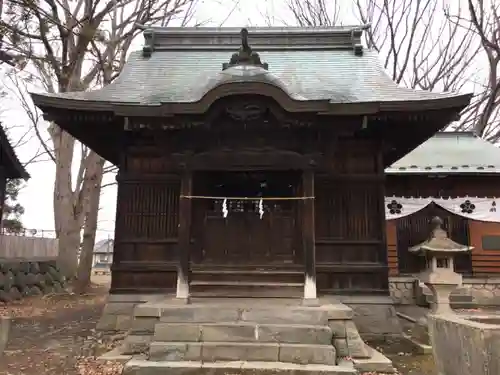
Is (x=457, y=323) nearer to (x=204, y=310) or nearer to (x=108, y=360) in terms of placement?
(x=204, y=310)

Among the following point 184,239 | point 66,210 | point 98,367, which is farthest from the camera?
point 66,210

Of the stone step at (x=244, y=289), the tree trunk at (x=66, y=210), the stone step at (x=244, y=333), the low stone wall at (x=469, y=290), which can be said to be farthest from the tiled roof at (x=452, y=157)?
the tree trunk at (x=66, y=210)

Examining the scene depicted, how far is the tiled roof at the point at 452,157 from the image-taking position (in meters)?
13.8

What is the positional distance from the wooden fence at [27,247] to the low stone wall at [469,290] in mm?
13223

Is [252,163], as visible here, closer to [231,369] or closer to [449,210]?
[231,369]

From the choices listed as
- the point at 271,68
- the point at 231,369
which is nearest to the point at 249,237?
the point at 231,369

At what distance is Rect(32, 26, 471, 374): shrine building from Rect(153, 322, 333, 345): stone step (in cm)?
16

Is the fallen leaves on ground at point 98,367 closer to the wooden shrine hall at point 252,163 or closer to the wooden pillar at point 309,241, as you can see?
the wooden shrine hall at point 252,163

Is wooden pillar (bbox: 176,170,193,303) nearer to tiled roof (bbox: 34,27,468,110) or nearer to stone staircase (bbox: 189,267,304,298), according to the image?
stone staircase (bbox: 189,267,304,298)

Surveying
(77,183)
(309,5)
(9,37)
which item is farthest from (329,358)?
(309,5)

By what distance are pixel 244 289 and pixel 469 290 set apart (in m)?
8.00

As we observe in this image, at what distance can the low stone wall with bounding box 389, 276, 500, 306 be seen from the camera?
1262 centimetres

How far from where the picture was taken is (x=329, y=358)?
6211 mm

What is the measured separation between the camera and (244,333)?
651 centimetres
